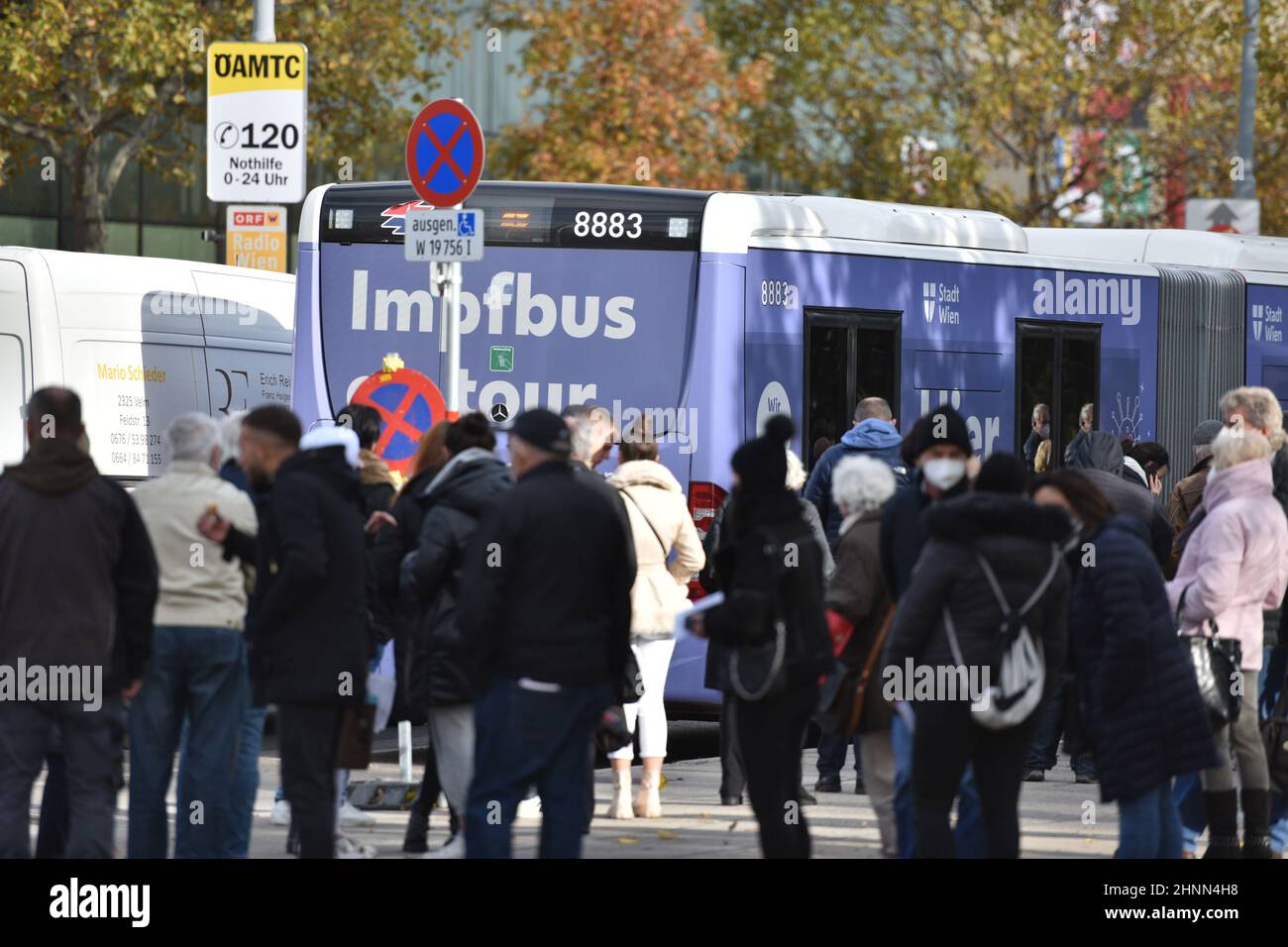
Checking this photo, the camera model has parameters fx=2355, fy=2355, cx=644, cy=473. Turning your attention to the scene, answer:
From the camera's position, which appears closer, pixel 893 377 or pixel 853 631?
pixel 853 631

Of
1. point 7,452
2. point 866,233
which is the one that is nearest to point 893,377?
point 866,233

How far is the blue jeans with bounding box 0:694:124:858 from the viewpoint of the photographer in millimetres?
7648

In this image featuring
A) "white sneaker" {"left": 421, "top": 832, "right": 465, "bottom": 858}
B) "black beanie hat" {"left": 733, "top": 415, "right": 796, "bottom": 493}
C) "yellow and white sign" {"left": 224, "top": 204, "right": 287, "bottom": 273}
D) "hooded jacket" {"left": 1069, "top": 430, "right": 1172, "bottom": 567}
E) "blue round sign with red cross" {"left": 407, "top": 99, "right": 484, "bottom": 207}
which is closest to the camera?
"black beanie hat" {"left": 733, "top": 415, "right": 796, "bottom": 493}

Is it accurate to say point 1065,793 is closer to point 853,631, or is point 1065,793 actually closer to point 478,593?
point 853,631

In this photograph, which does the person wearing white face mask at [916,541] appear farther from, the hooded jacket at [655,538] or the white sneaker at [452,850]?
the hooded jacket at [655,538]

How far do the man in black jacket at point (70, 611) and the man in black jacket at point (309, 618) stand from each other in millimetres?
376

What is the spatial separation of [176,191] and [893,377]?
63.5ft

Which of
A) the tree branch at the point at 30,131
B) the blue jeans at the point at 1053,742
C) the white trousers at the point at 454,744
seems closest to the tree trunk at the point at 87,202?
the tree branch at the point at 30,131

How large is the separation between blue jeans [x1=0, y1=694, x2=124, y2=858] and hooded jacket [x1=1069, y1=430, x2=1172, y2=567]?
3991mm

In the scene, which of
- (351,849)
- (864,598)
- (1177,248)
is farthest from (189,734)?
(1177,248)

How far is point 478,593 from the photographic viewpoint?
289 inches

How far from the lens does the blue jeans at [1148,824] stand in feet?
25.4

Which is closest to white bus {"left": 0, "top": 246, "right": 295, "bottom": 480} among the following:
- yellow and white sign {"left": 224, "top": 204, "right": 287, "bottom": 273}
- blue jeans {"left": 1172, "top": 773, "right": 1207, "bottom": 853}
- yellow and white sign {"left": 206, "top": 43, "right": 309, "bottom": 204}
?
yellow and white sign {"left": 224, "top": 204, "right": 287, "bottom": 273}

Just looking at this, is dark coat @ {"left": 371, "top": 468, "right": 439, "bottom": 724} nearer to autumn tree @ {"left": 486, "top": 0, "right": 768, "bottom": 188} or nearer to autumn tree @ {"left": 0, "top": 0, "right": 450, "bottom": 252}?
autumn tree @ {"left": 0, "top": 0, "right": 450, "bottom": 252}
